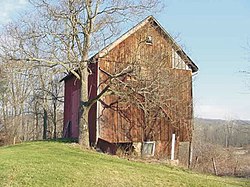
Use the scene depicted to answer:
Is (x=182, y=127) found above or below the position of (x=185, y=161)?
above

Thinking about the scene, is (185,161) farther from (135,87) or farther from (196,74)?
(135,87)

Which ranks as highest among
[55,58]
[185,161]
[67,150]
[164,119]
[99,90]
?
[55,58]

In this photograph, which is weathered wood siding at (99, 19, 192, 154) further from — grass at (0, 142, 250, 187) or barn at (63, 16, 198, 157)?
grass at (0, 142, 250, 187)

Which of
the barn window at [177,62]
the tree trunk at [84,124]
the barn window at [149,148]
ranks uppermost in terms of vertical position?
the barn window at [177,62]

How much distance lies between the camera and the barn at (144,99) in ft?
67.1

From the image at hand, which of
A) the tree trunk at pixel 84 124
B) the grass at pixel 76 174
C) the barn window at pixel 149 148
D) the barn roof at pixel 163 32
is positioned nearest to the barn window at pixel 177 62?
the barn roof at pixel 163 32

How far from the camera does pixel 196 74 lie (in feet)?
76.9

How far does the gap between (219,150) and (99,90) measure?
16102mm

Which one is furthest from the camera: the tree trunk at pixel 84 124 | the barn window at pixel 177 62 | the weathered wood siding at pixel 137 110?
the barn window at pixel 177 62

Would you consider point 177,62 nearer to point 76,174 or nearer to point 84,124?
point 84,124

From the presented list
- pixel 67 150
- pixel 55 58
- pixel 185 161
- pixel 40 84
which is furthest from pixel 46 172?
pixel 40 84

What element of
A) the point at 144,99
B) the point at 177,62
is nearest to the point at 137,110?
the point at 144,99

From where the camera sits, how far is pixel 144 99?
2050cm

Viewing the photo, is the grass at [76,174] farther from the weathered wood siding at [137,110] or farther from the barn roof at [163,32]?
the barn roof at [163,32]
